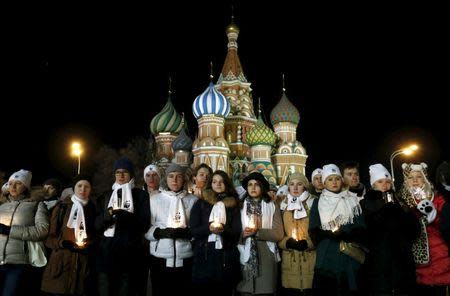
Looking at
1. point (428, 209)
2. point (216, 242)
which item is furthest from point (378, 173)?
point (216, 242)

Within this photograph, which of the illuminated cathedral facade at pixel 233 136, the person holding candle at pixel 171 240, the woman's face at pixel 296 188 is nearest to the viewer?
the person holding candle at pixel 171 240

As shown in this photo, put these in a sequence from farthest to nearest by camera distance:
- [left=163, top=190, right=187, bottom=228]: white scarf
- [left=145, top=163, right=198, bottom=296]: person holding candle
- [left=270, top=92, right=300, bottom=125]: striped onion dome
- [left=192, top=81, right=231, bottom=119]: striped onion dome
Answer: [left=270, top=92, right=300, bottom=125]: striped onion dome → [left=192, top=81, right=231, bottom=119]: striped onion dome → [left=163, top=190, right=187, bottom=228]: white scarf → [left=145, top=163, right=198, bottom=296]: person holding candle

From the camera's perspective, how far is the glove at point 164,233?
5445mm

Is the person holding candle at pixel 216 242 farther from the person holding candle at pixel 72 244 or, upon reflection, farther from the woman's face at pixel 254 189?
the person holding candle at pixel 72 244

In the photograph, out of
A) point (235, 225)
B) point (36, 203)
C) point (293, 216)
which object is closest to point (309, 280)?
point (293, 216)

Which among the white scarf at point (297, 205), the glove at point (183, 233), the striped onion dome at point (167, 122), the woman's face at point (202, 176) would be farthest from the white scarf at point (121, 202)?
the striped onion dome at point (167, 122)

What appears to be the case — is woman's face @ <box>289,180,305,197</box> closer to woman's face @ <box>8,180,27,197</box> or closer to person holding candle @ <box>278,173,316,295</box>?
person holding candle @ <box>278,173,316,295</box>

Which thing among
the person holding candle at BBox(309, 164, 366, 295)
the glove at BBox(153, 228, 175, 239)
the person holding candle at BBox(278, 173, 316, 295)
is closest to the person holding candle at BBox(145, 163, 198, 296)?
the glove at BBox(153, 228, 175, 239)

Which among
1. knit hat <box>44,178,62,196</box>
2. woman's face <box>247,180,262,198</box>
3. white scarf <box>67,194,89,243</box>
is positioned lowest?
white scarf <box>67,194,89,243</box>

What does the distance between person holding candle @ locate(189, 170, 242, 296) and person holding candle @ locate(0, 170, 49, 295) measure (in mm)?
1896

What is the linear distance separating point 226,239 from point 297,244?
88cm

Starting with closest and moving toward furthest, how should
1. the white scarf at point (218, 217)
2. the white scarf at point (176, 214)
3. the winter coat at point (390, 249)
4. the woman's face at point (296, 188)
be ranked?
1. the winter coat at point (390, 249)
2. the white scarf at point (218, 217)
3. the white scarf at point (176, 214)
4. the woman's face at point (296, 188)

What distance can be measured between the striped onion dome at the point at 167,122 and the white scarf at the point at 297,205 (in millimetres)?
31418

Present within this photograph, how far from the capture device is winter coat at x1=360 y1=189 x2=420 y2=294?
496 cm
